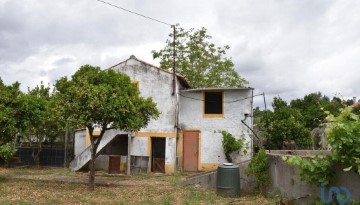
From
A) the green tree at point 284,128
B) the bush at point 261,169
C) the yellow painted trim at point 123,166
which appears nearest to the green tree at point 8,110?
the yellow painted trim at point 123,166

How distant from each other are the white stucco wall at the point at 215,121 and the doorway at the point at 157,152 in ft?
4.98

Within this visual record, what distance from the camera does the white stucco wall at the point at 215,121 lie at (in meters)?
19.7

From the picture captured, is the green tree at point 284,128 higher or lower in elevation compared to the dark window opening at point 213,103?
lower

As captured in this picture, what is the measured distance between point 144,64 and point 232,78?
11.7 m

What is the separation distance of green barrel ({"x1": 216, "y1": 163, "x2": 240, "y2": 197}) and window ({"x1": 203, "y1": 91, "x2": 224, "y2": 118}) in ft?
24.5

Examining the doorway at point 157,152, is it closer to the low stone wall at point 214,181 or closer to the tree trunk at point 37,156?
the low stone wall at point 214,181

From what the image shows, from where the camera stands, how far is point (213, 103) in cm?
2033

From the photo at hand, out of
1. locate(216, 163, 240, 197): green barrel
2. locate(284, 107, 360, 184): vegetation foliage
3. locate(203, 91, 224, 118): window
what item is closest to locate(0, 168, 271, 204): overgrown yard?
locate(216, 163, 240, 197): green barrel

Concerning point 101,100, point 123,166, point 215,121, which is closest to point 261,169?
point 101,100

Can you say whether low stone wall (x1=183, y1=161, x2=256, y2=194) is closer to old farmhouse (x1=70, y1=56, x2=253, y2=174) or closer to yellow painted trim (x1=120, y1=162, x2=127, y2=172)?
old farmhouse (x1=70, y1=56, x2=253, y2=174)

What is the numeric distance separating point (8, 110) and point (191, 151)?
32.6ft

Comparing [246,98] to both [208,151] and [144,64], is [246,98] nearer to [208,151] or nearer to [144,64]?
[208,151]

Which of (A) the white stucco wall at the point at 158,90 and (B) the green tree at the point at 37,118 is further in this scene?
(A) the white stucco wall at the point at 158,90

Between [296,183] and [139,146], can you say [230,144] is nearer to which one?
[139,146]
